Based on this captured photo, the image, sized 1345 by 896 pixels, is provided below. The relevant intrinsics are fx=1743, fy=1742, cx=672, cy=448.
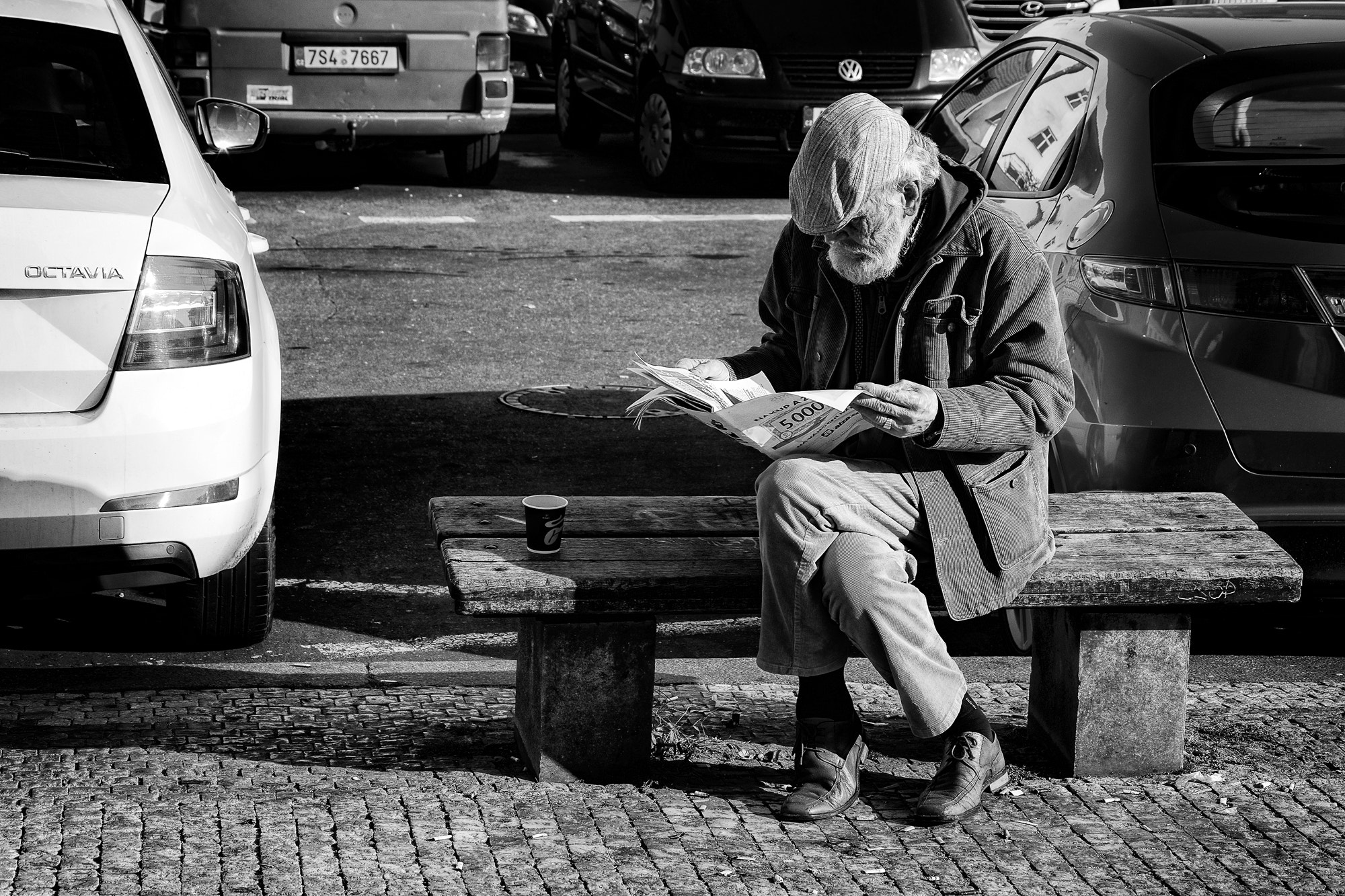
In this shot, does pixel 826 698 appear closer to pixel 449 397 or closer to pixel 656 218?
pixel 449 397

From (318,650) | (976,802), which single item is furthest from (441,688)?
(976,802)

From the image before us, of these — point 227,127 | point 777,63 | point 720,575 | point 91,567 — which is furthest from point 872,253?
point 777,63

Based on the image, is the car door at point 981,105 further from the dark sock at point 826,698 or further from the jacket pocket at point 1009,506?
the dark sock at point 826,698

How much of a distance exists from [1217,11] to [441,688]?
9.82 feet

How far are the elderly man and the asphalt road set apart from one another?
976 millimetres

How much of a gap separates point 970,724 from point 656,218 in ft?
29.3

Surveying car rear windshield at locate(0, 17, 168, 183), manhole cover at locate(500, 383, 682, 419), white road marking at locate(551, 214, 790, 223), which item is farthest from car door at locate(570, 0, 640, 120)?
car rear windshield at locate(0, 17, 168, 183)

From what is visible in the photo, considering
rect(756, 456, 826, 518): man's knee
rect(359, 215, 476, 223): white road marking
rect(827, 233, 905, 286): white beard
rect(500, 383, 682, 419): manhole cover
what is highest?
rect(827, 233, 905, 286): white beard

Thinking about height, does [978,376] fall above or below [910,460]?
above

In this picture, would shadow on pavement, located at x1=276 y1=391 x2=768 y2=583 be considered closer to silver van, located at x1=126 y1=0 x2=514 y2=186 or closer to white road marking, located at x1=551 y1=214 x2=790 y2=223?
white road marking, located at x1=551 y1=214 x2=790 y2=223

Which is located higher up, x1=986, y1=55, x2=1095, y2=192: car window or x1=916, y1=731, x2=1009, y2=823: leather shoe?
x1=986, y1=55, x2=1095, y2=192: car window

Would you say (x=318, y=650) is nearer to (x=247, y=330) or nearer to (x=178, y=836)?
(x=247, y=330)

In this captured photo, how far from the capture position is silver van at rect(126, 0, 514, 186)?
11.7 metres

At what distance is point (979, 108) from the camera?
20.3 ft
